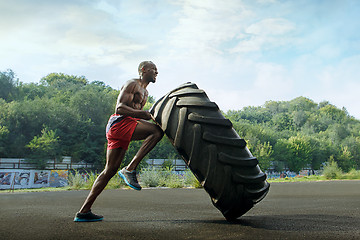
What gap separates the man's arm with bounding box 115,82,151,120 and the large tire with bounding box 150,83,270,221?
0.42 m

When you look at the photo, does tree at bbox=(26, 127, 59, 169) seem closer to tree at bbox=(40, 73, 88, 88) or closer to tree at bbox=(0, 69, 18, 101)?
tree at bbox=(0, 69, 18, 101)

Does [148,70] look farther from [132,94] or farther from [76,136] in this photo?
[76,136]

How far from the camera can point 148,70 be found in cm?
370

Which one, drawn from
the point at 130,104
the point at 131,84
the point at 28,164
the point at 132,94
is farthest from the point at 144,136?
the point at 28,164

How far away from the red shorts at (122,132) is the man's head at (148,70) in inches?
23.3

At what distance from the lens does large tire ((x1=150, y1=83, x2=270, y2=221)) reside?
114 inches

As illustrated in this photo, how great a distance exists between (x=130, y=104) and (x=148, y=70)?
0.51 meters

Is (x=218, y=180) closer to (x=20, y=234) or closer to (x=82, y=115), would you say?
(x=20, y=234)

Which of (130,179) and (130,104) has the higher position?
(130,104)

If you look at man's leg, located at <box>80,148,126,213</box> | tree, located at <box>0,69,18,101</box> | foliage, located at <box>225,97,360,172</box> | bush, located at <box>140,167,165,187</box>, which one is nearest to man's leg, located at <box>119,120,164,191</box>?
man's leg, located at <box>80,148,126,213</box>

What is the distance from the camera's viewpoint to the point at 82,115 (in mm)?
41750

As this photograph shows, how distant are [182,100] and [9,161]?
3329 cm

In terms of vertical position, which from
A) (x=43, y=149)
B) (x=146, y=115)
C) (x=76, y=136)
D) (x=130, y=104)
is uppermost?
(x=130, y=104)

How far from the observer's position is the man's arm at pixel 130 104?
11.1 feet
